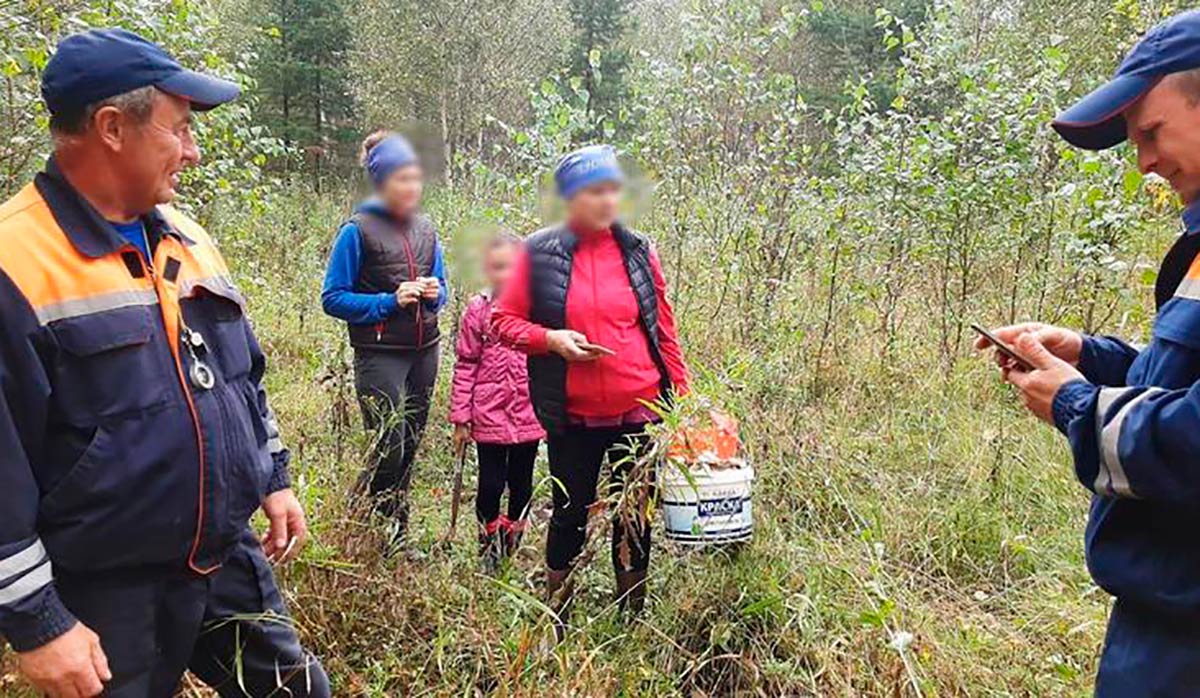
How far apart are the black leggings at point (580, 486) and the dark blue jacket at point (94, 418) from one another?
1407 mm

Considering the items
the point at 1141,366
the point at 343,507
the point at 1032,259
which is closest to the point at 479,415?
the point at 343,507

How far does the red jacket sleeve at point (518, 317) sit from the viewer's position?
292cm

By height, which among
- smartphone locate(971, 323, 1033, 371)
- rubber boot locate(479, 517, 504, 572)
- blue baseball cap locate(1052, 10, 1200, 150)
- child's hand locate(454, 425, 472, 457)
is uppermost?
blue baseball cap locate(1052, 10, 1200, 150)

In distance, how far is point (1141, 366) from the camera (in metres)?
1.54

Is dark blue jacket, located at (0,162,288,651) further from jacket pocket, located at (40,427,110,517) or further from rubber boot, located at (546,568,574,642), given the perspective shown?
rubber boot, located at (546,568,574,642)

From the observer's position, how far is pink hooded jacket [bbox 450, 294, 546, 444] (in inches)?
141

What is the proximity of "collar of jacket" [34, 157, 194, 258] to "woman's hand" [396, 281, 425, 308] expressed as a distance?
1851 millimetres

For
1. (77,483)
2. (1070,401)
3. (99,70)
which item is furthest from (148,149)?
(1070,401)

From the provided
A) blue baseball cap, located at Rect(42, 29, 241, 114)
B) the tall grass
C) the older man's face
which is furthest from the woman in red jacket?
blue baseball cap, located at Rect(42, 29, 241, 114)

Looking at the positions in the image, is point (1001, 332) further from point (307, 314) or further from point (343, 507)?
point (307, 314)

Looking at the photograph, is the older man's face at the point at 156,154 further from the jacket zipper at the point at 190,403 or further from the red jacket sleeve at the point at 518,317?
the red jacket sleeve at the point at 518,317

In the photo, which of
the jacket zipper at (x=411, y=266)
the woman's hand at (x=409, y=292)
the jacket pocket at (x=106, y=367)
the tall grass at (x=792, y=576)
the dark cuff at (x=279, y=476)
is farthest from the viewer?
the jacket zipper at (x=411, y=266)

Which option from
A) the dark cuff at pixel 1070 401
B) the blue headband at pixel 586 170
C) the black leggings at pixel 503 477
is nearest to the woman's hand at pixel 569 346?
the blue headband at pixel 586 170

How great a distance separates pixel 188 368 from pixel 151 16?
2.84m
